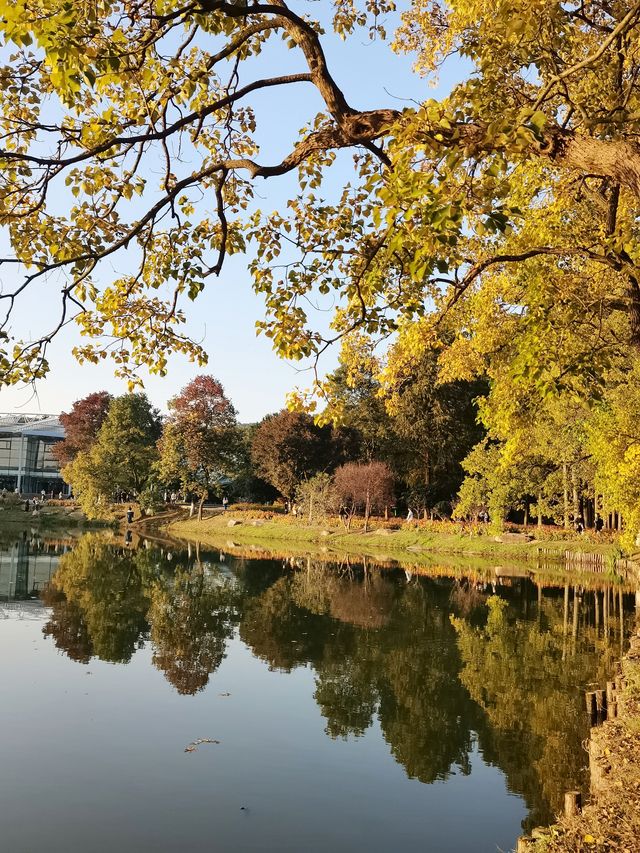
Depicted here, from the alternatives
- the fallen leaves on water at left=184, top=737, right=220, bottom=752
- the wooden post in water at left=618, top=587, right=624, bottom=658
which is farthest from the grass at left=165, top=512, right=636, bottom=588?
the fallen leaves on water at left=184, top=737, right=220, bottom=752

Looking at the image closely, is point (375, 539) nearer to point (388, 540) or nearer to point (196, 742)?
point (388, 540)

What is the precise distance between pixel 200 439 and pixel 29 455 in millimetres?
45602

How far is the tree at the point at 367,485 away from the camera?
150 feet

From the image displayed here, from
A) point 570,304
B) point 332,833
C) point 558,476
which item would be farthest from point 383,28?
point 558,476

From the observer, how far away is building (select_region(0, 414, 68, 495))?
88.6 meters

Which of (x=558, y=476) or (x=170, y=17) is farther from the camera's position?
(x=558, y=476)

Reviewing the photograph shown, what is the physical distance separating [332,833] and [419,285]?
6.04 m

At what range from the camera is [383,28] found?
7.32m

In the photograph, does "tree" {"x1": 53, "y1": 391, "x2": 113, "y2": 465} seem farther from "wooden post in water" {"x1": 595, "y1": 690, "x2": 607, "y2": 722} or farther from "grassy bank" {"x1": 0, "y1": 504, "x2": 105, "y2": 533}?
"wooden post in water" {"x1": 595, "y1": 690, "x2": 607, "y2": 722}

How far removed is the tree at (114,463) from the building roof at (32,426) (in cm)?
2753

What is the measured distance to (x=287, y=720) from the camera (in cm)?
1098

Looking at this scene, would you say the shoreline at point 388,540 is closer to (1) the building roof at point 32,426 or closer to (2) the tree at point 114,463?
(2) the tree at point 114,463

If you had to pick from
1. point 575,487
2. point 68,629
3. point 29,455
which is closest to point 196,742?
point 68,629

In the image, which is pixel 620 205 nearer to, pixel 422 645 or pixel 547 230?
pixel 547 230
